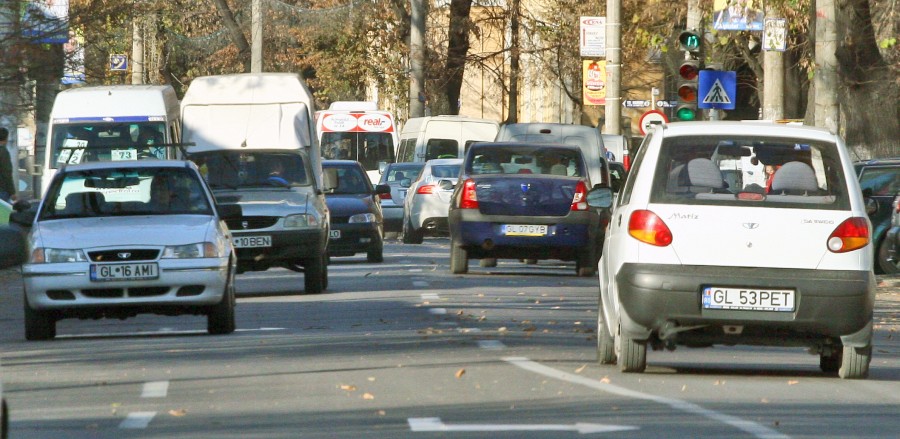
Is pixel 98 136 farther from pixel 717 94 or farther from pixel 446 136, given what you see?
pixel 446 136

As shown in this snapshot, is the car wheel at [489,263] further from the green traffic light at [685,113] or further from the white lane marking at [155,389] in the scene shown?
the white lane marking at [155,389]

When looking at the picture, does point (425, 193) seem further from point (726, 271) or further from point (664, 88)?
point (664, 88)

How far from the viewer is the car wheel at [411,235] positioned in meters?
34.5

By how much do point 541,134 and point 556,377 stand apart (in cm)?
1774

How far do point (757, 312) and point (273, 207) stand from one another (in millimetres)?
9947

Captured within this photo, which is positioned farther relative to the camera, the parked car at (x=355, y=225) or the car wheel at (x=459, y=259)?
the parked car at (x=355, y=225)

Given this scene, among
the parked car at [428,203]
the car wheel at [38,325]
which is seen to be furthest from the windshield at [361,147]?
the car wheel at [38,325]

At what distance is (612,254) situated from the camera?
1172 centimetres

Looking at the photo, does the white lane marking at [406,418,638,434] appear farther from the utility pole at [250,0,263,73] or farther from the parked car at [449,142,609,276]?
the utility pole at [250,0,263,73]

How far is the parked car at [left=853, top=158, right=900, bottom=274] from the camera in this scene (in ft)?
80.6

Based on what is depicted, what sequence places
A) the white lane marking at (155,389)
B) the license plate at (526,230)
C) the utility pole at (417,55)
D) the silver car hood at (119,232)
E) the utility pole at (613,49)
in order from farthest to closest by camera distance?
the utility pole at (417,55) < the utility pole at (613,49) < the license plate at (526,230) < the silver car hood at (119,232) < the white lane marking at (155,389)

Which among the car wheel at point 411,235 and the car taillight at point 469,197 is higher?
the car taillight at point 469,197

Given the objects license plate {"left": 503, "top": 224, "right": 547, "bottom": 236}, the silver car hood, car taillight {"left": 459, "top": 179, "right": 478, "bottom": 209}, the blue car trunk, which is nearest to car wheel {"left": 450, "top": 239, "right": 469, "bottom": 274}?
car taillight {"left": 459, "top": 179, "right": 478, "bottom": 209}

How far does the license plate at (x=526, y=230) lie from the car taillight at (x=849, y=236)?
37.9 feet
